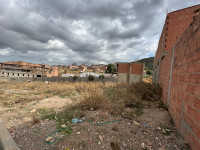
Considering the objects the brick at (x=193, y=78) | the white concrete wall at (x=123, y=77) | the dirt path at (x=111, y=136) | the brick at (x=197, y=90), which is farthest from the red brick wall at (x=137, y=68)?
the brick at (x=197, y=90)

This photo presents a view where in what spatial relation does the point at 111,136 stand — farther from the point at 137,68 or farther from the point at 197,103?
the point at 137,68

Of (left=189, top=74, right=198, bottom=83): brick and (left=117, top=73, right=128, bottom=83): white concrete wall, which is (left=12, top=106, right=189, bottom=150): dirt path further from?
(left=117, top=73, right=128, bottom=83): white concrete wall

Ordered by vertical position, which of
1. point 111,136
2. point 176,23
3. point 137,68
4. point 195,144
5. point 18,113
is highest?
point 176,23

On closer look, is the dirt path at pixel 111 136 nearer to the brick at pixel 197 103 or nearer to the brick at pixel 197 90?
the brick at pixel 197 103

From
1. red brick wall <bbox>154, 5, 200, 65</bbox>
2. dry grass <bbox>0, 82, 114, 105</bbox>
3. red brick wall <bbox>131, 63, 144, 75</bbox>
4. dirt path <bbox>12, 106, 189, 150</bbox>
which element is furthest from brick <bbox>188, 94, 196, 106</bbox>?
red brick wall <bbox>131, 63, 144, 75</bbox>

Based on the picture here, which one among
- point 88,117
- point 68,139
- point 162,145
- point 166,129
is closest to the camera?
point 162,145

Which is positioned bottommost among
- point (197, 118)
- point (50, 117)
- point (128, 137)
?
point (50, 117)

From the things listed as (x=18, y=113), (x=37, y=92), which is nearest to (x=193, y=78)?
(x=18, y=113)

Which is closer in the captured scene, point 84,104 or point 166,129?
point 166,129

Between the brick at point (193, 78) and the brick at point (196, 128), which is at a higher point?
the brick at point (193, 78)

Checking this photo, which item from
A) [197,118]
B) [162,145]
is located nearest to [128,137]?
[162,145]

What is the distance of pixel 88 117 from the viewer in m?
2.57

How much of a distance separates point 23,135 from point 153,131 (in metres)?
2.87

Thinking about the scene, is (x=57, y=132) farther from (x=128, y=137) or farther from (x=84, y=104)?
(x=128, y=137)
